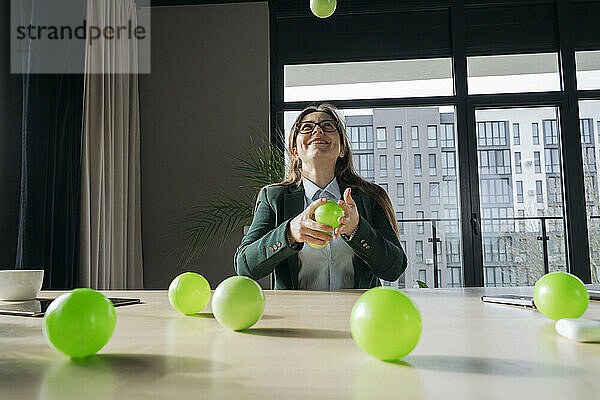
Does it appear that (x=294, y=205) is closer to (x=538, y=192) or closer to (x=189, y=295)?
(x=189, y=295)

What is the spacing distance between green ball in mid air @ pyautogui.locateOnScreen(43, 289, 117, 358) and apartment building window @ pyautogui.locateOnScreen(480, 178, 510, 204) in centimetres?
380

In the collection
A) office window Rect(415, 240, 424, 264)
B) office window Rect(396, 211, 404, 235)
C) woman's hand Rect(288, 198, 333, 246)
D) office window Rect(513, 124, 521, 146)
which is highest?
office window Rect(513, 124, 521, 146)

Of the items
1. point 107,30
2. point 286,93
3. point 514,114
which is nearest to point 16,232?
point 107,30

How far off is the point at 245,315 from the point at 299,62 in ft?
12.1

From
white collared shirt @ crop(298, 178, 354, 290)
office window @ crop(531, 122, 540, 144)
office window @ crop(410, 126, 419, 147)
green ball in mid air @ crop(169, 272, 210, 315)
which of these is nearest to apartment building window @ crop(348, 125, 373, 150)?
office window @ crop(410, 126, 419, 147)

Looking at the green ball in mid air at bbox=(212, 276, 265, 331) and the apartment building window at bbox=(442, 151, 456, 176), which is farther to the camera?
the apartment building window at bbox=(442, 151, 456, 176)

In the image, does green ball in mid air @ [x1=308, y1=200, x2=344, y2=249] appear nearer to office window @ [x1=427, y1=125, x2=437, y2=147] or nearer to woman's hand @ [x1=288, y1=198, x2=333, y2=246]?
woman's hand @ [x1=288, y1=198, x2=333, y2=246]

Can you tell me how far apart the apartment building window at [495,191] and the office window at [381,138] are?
810 mm

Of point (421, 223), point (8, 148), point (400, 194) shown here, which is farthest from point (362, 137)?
point (8, 148)

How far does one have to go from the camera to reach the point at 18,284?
1.09m

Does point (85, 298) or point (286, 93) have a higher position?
point (286, 93)

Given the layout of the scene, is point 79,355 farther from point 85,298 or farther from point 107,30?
point 107,30

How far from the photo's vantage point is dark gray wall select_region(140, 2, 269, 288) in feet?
→ 13.2

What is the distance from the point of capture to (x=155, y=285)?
13.1 ft
